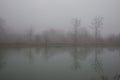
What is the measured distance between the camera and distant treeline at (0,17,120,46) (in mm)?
3340

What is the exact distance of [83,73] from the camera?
279cm

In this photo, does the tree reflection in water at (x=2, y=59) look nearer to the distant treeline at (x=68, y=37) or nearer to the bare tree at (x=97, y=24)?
the distant treeline at (x=68, y=37)

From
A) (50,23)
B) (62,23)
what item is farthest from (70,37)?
(50,23)

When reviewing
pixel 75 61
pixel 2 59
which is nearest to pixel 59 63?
pixel 75 61

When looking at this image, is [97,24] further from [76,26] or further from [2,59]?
[2,59]

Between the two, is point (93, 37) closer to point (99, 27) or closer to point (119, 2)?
point (99, 27)

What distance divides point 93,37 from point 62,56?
42.2 inches

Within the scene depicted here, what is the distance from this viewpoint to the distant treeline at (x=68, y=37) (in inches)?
131

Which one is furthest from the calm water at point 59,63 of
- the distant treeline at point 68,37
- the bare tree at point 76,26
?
the bare tree at point 76,26

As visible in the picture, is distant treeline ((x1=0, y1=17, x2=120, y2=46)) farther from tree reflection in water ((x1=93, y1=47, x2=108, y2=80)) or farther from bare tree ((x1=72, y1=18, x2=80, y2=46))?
tree reflection in water ((x1=93, y1=47, x2=108, y2=80))

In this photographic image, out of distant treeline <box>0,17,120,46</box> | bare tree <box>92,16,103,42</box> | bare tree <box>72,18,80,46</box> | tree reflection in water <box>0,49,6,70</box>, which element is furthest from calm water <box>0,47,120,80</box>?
bare tree <box>92,16,103,42</box>

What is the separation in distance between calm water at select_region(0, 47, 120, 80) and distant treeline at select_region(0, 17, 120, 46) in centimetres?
19

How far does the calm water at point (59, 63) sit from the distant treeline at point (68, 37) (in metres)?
0.19

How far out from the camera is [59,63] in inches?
130
